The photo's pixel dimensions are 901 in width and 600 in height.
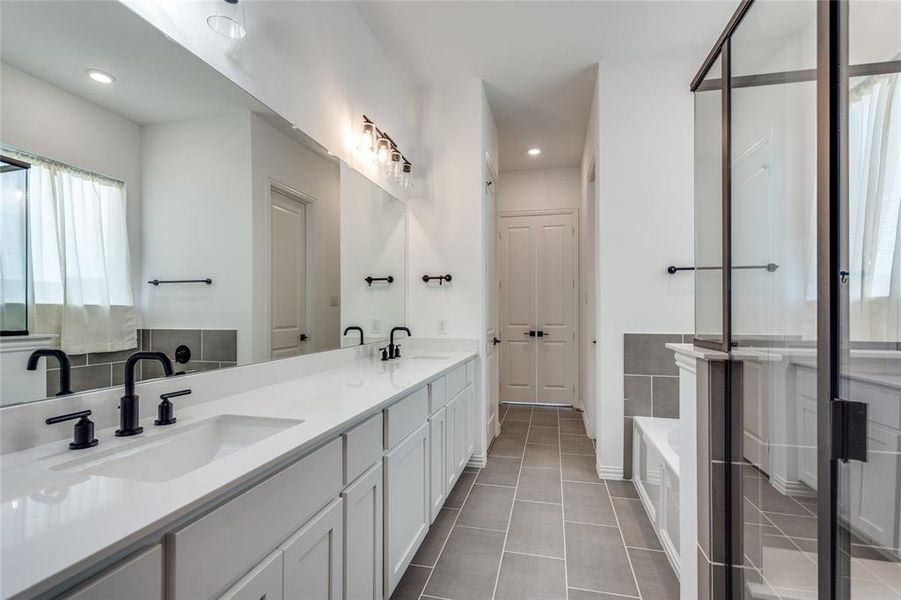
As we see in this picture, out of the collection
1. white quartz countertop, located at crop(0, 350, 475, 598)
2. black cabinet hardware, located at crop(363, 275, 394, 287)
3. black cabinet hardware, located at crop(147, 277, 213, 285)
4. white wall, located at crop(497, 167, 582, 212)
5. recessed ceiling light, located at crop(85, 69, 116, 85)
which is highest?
white wall, located at crop(497, 167, 582, 212)

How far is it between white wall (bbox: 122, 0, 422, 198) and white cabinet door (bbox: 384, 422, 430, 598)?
1.53 meters

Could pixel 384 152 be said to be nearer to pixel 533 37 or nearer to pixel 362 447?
pixel 533 37

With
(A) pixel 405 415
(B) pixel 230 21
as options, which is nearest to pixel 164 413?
(A) pixel 405 415

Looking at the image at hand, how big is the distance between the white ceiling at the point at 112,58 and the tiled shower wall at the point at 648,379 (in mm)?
2738

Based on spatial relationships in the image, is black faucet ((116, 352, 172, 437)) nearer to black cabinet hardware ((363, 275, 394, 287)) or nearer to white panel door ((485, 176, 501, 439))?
black cabinet hardware ((363, 275, 394, 287))

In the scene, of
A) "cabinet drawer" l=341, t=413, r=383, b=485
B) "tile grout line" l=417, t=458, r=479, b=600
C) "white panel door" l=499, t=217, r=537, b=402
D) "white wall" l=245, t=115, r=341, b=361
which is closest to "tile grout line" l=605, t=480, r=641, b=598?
"tile grout line" l=417, t=458, r=479, b=600

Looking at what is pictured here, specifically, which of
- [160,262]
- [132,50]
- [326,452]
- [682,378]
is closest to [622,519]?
[682,378]

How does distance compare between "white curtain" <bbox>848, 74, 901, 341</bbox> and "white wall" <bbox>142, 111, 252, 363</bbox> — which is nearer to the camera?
"white curtain" <bbox>848, 74, 901, 341</bbox>

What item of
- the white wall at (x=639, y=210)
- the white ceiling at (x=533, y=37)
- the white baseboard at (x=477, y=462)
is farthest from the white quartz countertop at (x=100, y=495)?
the white ceiling at (x=533, y=37)

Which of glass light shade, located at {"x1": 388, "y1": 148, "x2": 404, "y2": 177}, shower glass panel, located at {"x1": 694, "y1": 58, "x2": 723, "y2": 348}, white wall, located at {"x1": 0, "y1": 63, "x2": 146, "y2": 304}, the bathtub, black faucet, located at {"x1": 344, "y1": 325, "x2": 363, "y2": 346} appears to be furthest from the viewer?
glass light shade, located at {"x1": 388, "y1": 148, "x2": 404, "y2": 177}

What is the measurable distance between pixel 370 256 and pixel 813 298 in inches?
90.7

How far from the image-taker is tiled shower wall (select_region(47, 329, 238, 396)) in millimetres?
995

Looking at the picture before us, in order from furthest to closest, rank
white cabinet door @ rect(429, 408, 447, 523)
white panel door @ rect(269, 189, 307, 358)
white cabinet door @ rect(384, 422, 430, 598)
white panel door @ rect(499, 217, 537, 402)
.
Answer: white panel door @ rect(499, 217, 537, 402)
white cabinet door @ rect(429, 408, 447, 523)
white panel door @ rect(269, 189, 307, 358)
white cabinet door @ rect(384, 422, 430, 598)

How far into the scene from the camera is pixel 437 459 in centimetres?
208
